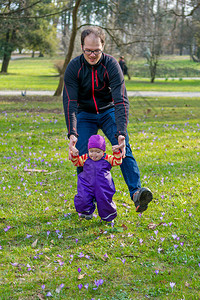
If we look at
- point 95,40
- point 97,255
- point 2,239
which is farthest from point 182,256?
point 95,40

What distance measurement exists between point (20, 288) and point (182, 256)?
5.27 feet

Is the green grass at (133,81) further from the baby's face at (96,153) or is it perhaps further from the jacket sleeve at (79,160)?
the baby's face at (96,153)

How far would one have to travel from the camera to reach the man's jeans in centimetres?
453


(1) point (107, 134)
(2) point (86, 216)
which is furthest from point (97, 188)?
(1) point (107, 134)

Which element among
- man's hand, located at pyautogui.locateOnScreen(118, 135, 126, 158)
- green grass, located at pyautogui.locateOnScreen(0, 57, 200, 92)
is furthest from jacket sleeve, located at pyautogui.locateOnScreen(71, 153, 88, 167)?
A: green grass, located at pyautogui.locateOnScreen(0, 57, 200, 92)

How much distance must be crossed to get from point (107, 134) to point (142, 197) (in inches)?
36.5

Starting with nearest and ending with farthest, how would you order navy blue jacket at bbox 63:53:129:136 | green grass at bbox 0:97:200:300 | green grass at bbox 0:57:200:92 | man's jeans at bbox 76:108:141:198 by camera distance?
green grass at bbox 0:97:200:300 < navy blue jacket at bbox 63:53:129:136 < man's jeans at bbox 76:108:141:198 < green grass at bbox 0:57:200:92

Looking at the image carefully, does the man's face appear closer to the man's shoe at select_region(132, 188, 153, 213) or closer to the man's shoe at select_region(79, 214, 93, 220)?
the man's shoe at select_region(132, 188, 153, 213)

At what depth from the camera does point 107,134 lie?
4645 millimetres

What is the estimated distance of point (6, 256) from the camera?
3783mm

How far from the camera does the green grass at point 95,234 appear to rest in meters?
3.26

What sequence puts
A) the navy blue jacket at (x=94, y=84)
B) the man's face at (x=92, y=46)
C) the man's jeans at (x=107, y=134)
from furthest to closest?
the man's jeans at (x=107, y=134) → the navy blue jacket at (x=94, y=84) → the man's face at (x=92, y=46)

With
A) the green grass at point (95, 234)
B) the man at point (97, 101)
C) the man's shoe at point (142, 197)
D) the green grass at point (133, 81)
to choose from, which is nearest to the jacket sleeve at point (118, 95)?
the man at point (97, 101)

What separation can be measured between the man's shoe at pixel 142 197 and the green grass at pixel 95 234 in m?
0.30
